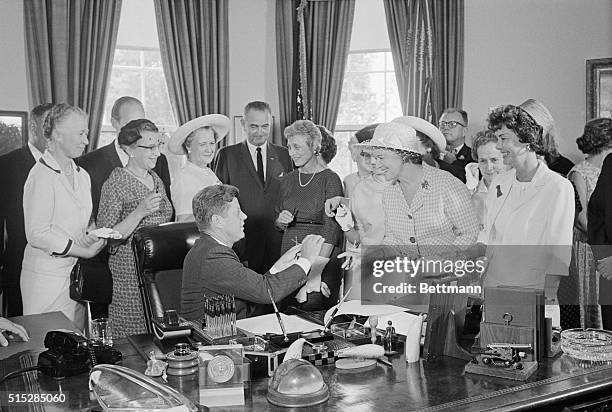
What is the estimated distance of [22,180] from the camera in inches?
187

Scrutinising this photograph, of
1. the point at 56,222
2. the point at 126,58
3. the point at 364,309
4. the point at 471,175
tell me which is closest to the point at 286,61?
the point at 126,58

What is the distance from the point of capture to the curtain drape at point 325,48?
7.07 meters

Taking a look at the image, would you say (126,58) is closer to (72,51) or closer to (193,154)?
(72,51)

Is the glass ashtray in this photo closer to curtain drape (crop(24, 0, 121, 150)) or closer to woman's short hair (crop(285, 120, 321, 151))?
woman's short hair (crop(285, 120, 321, 151))

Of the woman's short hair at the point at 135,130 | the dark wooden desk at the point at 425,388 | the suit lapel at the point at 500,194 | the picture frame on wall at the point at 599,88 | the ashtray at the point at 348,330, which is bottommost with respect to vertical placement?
the dark wooden desk at the point at 425,388

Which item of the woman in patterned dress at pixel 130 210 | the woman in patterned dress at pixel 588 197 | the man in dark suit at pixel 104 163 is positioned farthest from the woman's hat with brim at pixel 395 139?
the man in dark suit at pixel 104 163

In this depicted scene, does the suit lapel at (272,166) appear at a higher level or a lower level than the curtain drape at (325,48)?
lower

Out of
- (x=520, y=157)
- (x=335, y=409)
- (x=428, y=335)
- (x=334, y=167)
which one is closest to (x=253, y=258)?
(x=334, y=167)

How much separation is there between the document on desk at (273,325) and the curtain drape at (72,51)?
3666mm

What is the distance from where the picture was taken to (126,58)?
675 centimetres

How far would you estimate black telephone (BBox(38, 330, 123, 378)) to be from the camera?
227 cm

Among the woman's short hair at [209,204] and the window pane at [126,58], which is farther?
the window pane at [126,58]

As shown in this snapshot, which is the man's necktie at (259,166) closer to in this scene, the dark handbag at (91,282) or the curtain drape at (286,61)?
the curtain drape at (286,61)

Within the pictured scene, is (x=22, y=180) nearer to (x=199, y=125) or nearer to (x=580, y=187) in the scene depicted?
(x=199, y=125)
